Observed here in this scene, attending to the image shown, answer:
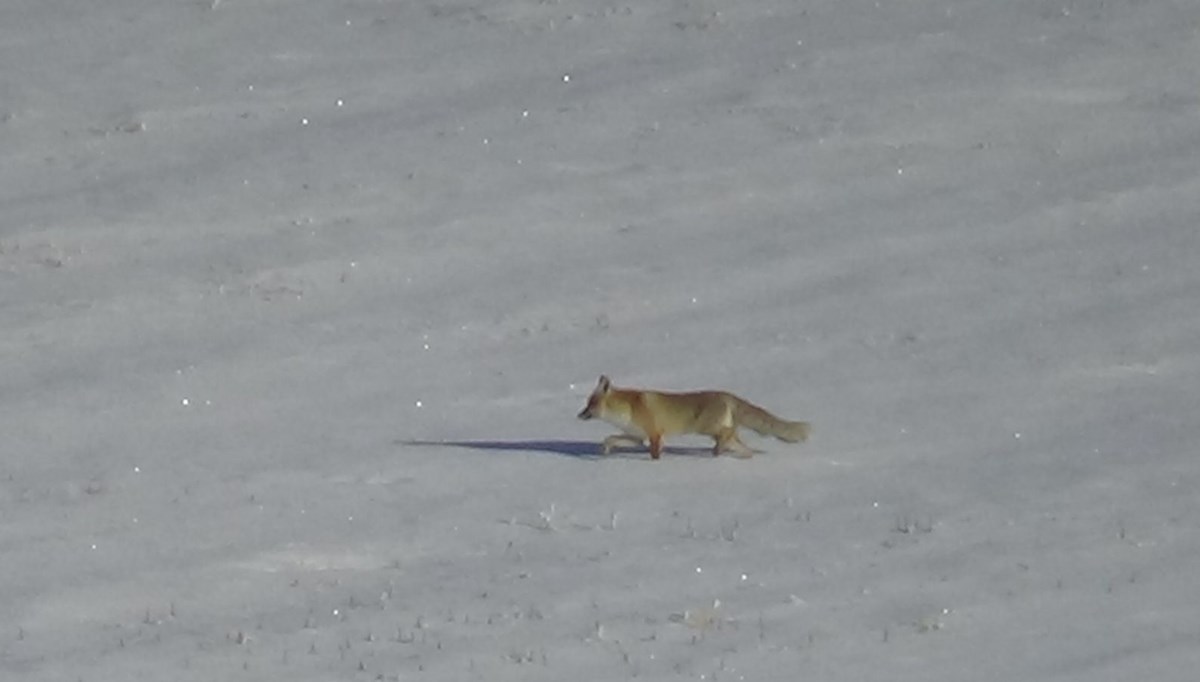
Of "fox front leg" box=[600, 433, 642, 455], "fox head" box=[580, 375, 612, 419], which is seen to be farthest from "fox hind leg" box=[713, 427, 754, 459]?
"fox head" box=[580, 375, 612, 419]

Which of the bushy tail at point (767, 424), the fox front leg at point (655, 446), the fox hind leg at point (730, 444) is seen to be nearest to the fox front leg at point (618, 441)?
the fox front leg at point (655, 446)

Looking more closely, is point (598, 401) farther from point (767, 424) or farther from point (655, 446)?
point (767, 424)

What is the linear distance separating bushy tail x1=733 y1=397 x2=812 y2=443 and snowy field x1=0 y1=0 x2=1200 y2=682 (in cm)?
19

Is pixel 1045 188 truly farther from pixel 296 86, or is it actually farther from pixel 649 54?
pixel 296 86

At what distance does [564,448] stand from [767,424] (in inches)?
41.2

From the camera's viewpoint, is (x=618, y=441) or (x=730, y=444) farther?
(x=618, y=441)

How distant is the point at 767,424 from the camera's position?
12.4 m

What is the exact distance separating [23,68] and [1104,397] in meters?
10.4

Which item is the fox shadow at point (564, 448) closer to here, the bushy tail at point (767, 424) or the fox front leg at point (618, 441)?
the fox front leg at point (618, 441)

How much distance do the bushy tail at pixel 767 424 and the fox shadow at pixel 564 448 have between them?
0.29 metres

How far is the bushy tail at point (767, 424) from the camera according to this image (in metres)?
12.4

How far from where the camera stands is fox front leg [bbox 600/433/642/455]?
1259cm

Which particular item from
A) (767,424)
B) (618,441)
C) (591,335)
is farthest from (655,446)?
(591,335)

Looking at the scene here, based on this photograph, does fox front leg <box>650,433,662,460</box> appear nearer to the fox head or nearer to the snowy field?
the snowy field
